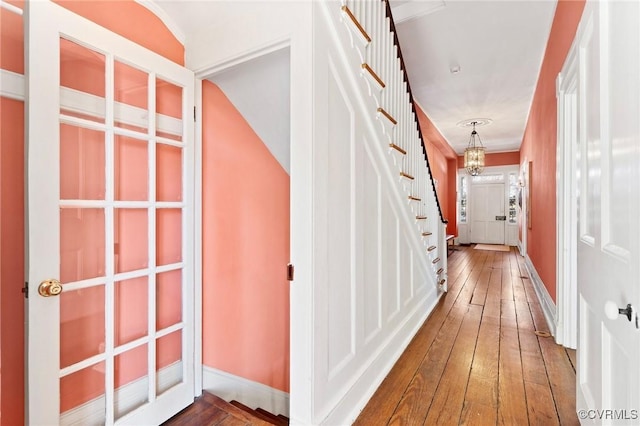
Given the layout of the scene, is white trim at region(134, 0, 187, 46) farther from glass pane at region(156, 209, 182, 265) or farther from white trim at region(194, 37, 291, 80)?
glass pane at region(156, 209, 182, 265)

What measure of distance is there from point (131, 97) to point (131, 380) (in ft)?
5.08

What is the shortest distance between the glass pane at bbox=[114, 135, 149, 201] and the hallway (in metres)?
1.76

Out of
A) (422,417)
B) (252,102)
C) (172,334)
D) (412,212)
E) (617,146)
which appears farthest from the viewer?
(412,212)

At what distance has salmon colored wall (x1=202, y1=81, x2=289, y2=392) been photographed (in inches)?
84.0

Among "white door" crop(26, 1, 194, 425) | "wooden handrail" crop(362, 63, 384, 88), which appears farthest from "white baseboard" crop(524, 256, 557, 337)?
"white door" crop(26, 1, 194, 425)

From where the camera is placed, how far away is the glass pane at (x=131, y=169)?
1.58m

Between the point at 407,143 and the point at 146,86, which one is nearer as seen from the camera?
the point at 146,86

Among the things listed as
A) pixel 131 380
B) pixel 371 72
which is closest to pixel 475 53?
pixel 371 72

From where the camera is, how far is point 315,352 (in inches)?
53.9

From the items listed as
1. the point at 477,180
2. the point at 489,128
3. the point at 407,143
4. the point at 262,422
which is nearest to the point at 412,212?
the point at 407,143

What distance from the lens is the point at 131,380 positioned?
1646mm

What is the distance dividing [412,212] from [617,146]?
1.76 metres

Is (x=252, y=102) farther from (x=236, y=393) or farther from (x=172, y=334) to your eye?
(x=236, y=393)

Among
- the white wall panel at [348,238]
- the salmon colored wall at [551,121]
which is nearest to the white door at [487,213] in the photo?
the salmon colored wall at [551,121]
